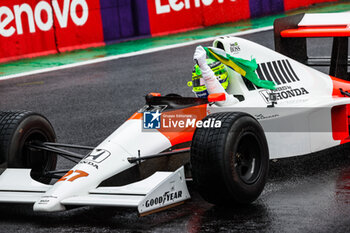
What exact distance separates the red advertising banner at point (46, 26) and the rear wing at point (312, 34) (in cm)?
747

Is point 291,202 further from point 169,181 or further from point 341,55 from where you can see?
point 341,55

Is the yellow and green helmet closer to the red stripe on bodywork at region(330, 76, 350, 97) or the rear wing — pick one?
the red stripe on bodywork at region(330, 76, 350, 97)

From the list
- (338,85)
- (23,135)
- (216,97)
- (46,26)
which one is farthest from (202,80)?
(46,26)

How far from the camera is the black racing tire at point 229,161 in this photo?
5.92m

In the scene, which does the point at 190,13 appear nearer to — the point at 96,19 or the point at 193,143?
the point at 96,19

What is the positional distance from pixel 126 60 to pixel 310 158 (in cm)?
759

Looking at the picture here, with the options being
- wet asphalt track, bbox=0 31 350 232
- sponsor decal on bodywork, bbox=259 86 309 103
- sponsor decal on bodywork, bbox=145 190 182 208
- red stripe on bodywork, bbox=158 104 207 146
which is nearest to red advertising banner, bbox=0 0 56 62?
wet asphalt track, bbox=0 31 350 232

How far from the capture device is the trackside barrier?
48.9ft

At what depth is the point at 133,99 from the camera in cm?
1148

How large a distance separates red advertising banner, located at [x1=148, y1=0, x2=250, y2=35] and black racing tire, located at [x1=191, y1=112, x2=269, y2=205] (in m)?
10.8

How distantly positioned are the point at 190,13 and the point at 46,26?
358cm

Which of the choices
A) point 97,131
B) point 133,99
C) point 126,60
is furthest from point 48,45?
point 97,131

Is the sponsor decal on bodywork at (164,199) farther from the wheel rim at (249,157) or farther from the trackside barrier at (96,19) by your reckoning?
the trackside barrier at (96,19)

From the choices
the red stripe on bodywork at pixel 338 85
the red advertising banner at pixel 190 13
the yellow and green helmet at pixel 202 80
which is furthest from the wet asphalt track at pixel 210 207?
the red advertising banner at pixel 190 13
